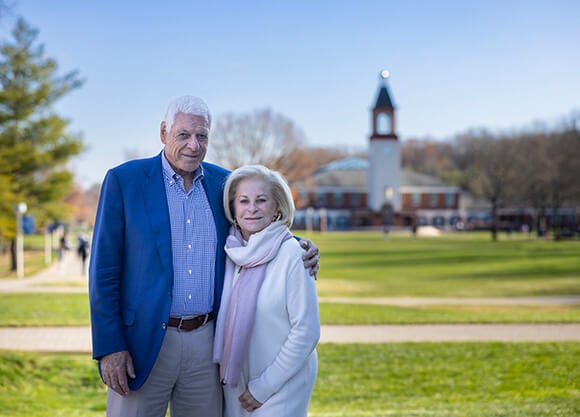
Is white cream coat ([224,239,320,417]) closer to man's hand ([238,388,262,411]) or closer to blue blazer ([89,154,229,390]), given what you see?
man's hand ([238,388,262,411])

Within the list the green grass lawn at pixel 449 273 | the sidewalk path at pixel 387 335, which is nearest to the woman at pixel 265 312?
the sidewalk path at pixel 387 335

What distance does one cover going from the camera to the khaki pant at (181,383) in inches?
131

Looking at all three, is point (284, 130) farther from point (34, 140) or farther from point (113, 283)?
point (113, 283)

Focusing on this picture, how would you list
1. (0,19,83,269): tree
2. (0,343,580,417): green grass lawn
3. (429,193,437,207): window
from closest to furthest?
(0,343,580,417): green grass lawn, (0,19,83,269): tree, (429,193,437,207): window

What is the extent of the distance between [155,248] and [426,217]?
85198 millimetres

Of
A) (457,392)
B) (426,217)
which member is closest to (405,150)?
(426,217)

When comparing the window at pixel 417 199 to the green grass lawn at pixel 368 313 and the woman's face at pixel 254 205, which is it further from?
the woman's face at pixel 254 205

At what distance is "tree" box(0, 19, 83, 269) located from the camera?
3325cm

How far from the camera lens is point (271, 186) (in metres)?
3.37

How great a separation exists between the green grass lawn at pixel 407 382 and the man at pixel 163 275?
3.84 metres

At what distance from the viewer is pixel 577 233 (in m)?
63.1

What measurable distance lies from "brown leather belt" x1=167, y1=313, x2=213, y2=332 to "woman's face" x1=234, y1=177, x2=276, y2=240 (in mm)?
471

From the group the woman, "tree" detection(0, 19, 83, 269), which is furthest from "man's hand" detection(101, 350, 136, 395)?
"tree" detection(0, 19, 83, 269)

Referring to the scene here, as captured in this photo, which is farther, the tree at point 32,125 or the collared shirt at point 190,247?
the tree at point 32,125
